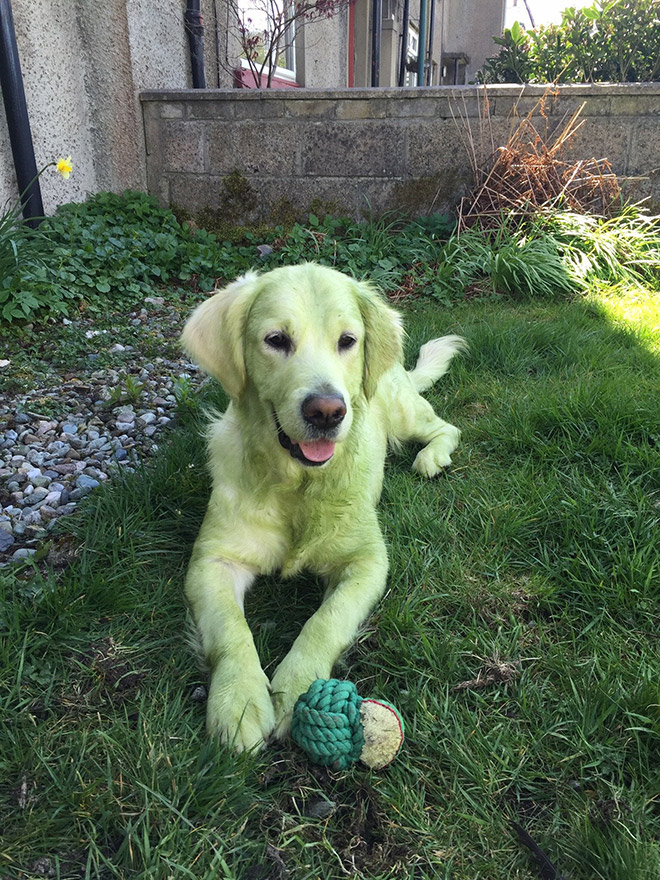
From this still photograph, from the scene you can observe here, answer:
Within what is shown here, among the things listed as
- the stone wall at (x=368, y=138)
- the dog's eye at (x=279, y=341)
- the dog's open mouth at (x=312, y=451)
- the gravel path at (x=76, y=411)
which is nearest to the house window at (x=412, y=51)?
the stone wall at (x=368, y=138)

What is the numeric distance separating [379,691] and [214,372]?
107cm

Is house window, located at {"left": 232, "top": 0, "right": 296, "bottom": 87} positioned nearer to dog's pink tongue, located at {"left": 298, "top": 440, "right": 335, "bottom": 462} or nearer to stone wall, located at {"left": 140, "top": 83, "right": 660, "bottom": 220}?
stone wall, located at {"left": 140, "top": 83, "right": 660, "bottom": 220}

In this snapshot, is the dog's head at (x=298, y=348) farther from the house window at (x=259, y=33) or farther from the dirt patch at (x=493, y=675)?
the house window at (x=259, y=33)

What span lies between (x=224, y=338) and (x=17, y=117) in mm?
3416

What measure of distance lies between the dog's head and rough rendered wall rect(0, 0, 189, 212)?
3.36 m

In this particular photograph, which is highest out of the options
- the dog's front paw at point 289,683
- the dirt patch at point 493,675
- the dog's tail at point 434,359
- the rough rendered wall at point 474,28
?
the rough rendered wall at point 474,28

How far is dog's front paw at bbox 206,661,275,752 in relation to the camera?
137 centimetres

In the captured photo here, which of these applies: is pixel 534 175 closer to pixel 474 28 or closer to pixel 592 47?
pixel 592 47

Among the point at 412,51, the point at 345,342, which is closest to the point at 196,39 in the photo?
the point at 345,342

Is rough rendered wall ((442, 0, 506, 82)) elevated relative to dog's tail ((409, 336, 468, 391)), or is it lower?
elevated

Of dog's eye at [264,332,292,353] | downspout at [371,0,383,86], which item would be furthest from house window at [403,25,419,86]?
dog's eye at [264,332,292,353]

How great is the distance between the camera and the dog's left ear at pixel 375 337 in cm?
211

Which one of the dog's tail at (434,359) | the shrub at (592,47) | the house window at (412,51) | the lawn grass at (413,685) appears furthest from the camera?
the house window at (412,51)

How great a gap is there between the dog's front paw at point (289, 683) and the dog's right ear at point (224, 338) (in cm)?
86
